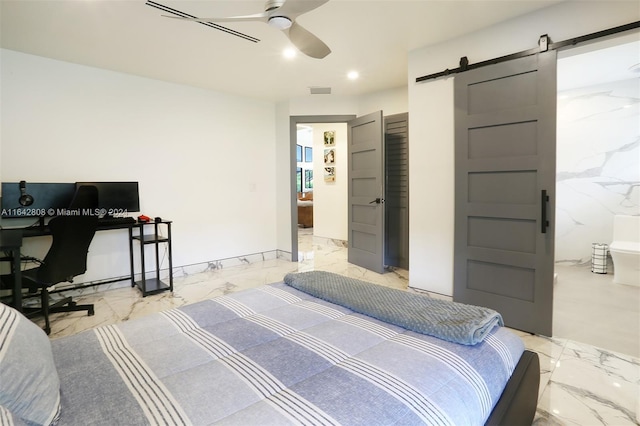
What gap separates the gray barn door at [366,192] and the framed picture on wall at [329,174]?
1.45 metres

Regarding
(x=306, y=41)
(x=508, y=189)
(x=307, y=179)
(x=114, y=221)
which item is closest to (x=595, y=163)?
(x=508, y=189)

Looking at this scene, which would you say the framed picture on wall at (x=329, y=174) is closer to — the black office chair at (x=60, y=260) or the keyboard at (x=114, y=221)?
the keyboard at (x=114, y=221)

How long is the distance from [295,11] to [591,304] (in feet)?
12.0

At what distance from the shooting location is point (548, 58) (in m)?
2.37

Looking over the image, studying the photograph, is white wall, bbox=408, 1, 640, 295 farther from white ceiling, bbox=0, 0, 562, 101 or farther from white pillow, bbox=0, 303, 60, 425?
white pillow, bbox=0, 303, 60, 425

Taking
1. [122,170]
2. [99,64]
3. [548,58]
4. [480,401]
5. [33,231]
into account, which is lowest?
[480,401]

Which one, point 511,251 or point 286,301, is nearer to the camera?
point 286,301

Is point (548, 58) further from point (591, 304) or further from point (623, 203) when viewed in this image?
point (623, 203)

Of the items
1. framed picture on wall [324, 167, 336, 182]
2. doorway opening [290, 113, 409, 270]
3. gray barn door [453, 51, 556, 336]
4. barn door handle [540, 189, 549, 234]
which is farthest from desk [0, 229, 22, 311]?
framed picture on wall [324, 167, 336, 182]

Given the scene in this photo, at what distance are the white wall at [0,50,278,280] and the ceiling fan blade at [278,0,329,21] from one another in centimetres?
278

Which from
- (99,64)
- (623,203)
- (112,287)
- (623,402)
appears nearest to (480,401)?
(623,402)

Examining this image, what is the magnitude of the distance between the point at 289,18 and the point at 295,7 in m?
0.13

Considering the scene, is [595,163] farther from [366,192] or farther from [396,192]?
[366,192]

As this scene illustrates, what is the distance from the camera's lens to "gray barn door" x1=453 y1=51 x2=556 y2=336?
242cm
